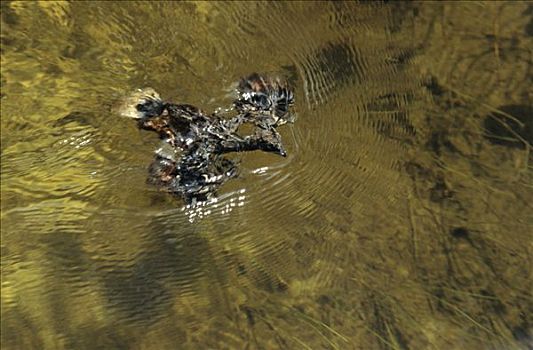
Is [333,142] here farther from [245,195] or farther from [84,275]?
[84,275]

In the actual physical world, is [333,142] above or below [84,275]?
above

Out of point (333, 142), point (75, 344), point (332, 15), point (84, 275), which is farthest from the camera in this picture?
point (332, 15)

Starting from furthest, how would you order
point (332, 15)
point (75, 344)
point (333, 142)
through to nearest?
point (332, 15), point (333, 142), point (75, 344)

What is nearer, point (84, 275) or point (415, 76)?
point (84, 275)

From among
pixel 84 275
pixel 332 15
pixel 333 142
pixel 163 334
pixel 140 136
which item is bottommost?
pixel 163 334

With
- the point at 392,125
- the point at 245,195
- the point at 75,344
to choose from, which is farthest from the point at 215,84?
the point at 75,344

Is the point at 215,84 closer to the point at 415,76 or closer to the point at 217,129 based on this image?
the point at 217,129
